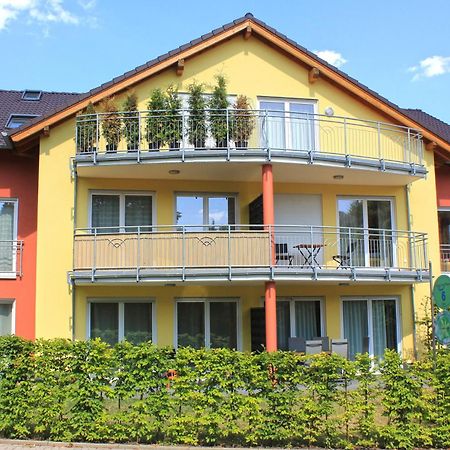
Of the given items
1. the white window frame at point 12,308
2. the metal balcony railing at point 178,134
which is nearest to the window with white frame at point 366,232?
the metal balcony railing at point 178,134

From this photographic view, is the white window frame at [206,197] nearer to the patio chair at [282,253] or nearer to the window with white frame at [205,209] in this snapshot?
the window with white frame at [205,209]

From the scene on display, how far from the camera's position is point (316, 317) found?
1731cm

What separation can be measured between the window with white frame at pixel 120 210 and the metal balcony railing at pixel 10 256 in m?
2.15

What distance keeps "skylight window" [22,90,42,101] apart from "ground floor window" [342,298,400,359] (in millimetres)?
12630

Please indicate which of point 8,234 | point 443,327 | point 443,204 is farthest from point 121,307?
point 443,204

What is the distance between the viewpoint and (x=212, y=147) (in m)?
15.1

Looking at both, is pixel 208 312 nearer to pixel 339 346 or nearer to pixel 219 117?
pixel 339 346

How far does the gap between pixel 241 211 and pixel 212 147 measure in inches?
99.9

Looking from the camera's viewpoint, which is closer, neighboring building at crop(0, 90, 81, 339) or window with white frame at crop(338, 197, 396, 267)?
neighboring building at crop(0, 90, 81, 339)

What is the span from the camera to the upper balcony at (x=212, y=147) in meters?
15.1

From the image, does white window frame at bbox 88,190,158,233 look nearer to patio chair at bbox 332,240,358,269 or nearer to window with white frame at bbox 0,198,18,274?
window with white frame at bbox 0,198,18,274

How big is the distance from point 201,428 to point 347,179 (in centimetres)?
932

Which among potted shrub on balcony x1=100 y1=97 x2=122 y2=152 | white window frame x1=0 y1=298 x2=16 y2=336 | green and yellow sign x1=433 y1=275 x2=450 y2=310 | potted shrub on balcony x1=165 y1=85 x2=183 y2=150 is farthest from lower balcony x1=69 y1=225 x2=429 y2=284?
green and yellow sign x1=433 y1=275 x2=450 y2=310

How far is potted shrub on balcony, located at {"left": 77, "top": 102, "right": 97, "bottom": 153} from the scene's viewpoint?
15391mm
